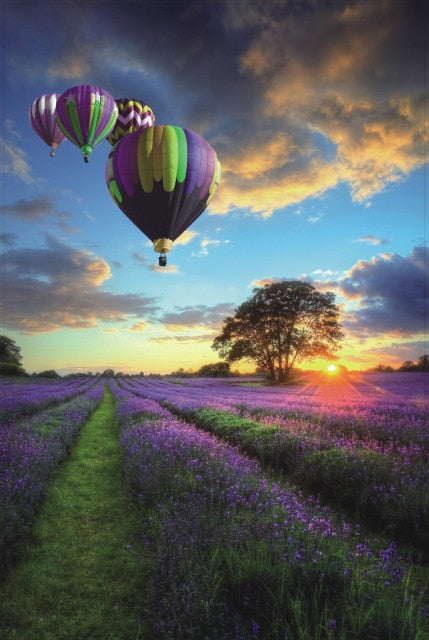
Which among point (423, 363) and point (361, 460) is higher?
point (423, 363)

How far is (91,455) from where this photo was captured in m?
8.11

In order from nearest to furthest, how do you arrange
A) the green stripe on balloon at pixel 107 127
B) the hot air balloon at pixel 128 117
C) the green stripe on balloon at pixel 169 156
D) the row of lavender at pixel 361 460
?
the row of lavender at pixel 361 460 → the green stripe on balloon at pixel 169 156 → the green stripe on balloon at pixel 107 127 → the hot air balloon at pixel 128 117

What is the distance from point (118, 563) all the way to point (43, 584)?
732 mm

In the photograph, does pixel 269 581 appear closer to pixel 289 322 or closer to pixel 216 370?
pixel 289 322

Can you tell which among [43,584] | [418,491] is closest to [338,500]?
[418,491]

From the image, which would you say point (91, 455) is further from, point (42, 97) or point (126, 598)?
point (42, 97)

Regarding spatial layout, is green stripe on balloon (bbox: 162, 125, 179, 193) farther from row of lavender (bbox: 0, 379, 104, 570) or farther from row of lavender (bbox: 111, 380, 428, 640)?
row of lavender (bbox: 111, 380, 428, 640)

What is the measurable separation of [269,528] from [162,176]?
940 centimetres

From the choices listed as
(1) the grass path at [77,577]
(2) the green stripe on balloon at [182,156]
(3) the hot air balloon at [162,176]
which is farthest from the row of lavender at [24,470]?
(2) the green stripe on balloon at [182,156]

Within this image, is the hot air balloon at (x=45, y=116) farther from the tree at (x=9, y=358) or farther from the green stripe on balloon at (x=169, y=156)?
the tree at (x=9, y=358)

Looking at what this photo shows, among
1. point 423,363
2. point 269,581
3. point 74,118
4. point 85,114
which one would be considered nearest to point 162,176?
point 85,114

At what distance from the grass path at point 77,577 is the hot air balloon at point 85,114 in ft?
37.8

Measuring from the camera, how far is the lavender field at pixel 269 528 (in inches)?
83.9

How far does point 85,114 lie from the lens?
36.5 ft
